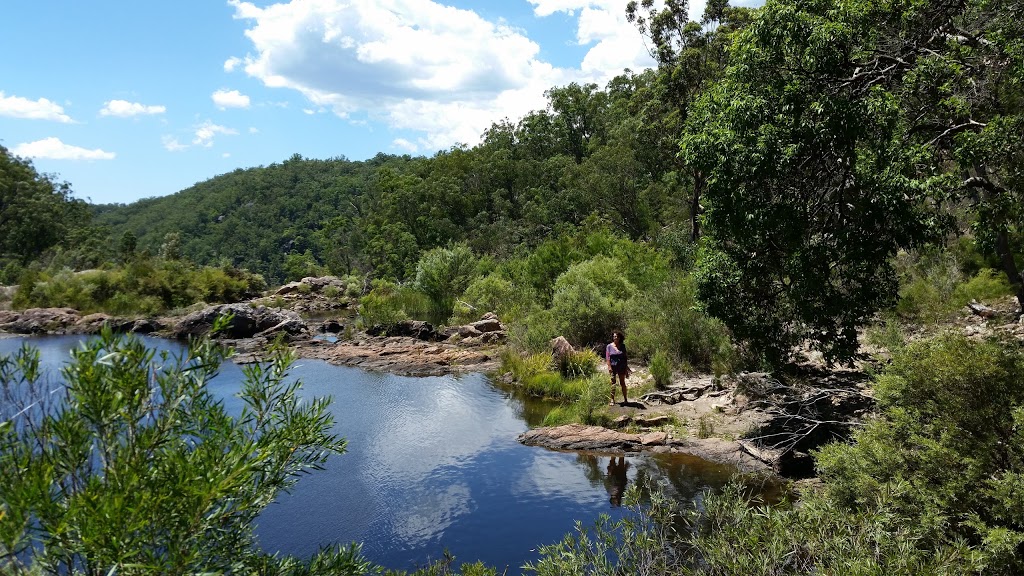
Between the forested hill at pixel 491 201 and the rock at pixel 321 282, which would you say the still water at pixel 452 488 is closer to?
the forested hill at pixel 491 201

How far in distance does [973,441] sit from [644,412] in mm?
9388

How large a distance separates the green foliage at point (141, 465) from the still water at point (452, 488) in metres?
4.98

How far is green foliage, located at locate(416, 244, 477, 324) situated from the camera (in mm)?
33469

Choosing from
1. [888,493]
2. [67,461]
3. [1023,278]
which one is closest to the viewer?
[67,461]

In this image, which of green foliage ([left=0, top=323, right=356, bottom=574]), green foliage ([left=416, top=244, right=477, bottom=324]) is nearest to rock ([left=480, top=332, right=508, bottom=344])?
green foliage ([left=416, top=244, right=477, bottom=324])

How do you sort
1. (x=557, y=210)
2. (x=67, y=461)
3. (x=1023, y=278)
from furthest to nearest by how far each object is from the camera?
(x=557, y=210) < (x=1023, y=278) < (x=67, y=461)

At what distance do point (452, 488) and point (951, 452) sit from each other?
8.76 meters

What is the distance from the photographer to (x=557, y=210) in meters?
47.2

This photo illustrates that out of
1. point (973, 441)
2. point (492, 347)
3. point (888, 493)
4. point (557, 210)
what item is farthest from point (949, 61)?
point (557, 210)

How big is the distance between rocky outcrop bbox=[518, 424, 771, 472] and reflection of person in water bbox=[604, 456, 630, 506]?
0.47m

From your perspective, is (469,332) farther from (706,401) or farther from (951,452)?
(951,452)

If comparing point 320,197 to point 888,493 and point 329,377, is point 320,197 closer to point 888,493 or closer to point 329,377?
point 329,377

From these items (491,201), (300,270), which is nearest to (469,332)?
(491,201)

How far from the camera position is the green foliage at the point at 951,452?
6.38 m
